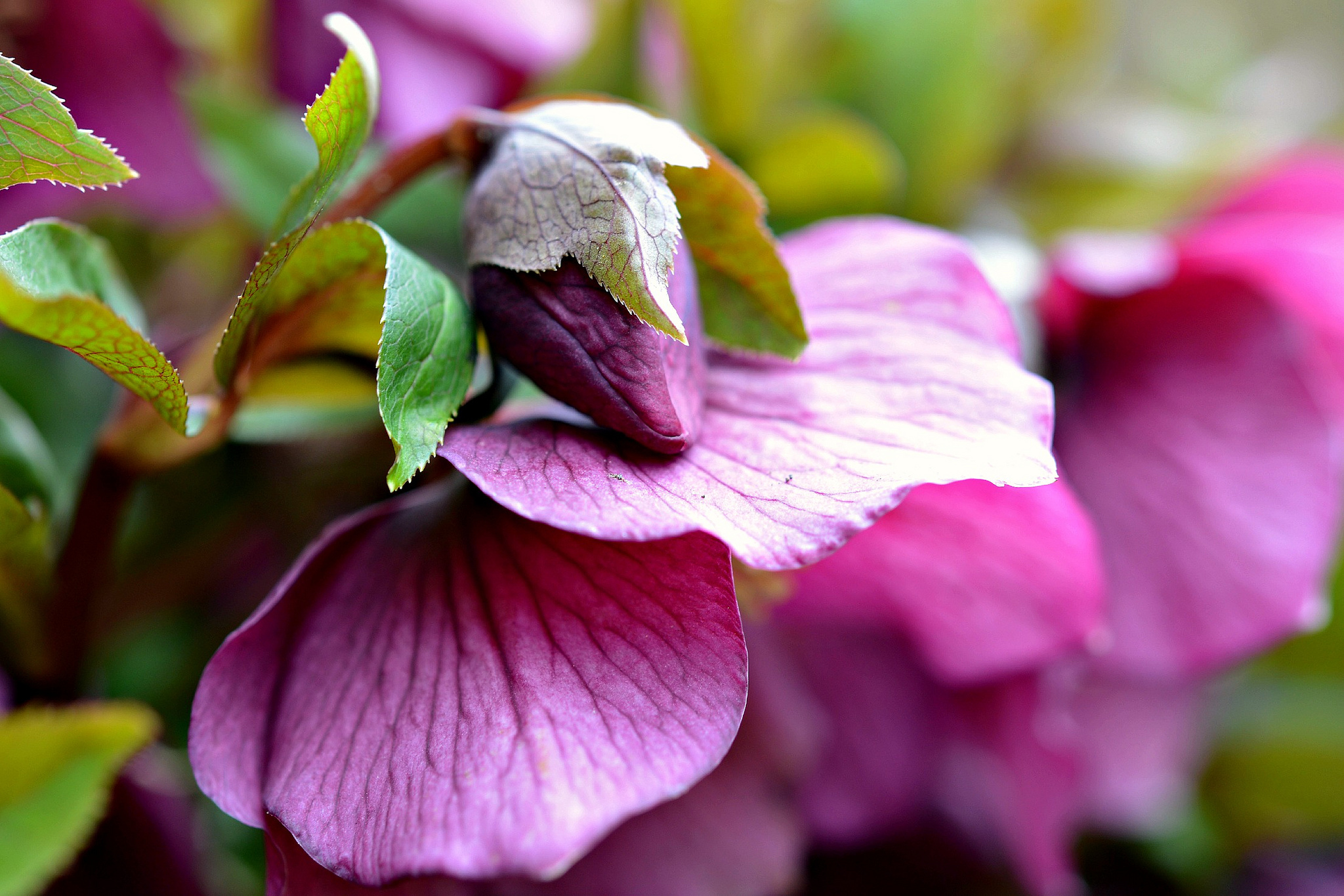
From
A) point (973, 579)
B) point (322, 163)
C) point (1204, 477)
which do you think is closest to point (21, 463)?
point (322, 163)

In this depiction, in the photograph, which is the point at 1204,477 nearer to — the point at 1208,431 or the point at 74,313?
the point at 1208,431

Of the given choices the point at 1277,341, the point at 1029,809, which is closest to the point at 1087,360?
the point at 1277,341

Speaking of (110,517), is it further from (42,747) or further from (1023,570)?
(1023,570)

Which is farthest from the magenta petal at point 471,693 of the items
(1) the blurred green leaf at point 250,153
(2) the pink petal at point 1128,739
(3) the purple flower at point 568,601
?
(2) the pink petal at point 1128,739

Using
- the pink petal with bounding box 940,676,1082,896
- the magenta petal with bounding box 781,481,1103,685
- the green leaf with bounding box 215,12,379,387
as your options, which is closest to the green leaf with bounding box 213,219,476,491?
the green leaf with bounding box 215,12,379,387

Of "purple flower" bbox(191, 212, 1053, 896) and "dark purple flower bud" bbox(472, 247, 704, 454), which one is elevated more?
"dark purple flower bud" bbox(472, 247, 704, 454)

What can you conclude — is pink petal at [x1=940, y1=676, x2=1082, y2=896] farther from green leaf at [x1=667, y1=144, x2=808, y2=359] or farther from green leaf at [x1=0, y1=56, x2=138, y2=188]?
green leaf at [x1=0, y1=56, x2=138, y2=188]
